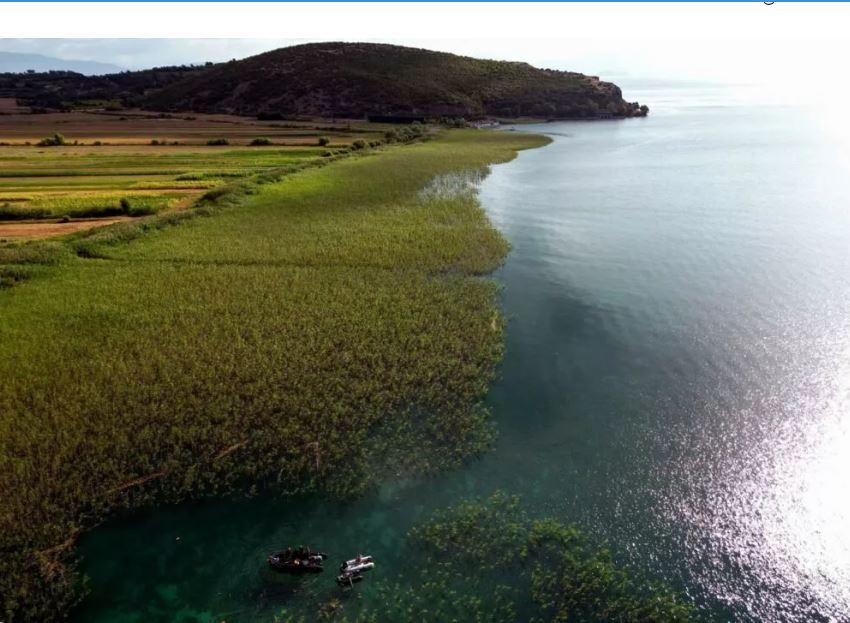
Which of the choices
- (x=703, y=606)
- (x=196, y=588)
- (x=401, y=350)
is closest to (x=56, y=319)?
(x=401, y=350)

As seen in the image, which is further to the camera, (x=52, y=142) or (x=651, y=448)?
(x=52, y=142)

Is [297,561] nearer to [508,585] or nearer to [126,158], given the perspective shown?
[508,585]

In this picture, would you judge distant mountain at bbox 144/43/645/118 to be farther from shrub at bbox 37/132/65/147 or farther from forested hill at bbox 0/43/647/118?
shrub at bbox 37/132/65/147

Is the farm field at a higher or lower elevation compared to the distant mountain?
lower

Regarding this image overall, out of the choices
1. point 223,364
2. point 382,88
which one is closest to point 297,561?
point 223,364

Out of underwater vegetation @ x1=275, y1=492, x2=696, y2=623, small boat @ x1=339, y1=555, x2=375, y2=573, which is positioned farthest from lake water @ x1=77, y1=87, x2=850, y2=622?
underwater vegetation @ x1=275, y1=492, x2=696, y2=623

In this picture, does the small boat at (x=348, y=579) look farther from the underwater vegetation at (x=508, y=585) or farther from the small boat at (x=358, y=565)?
the underwater vegetation at (x=508, y=585)
